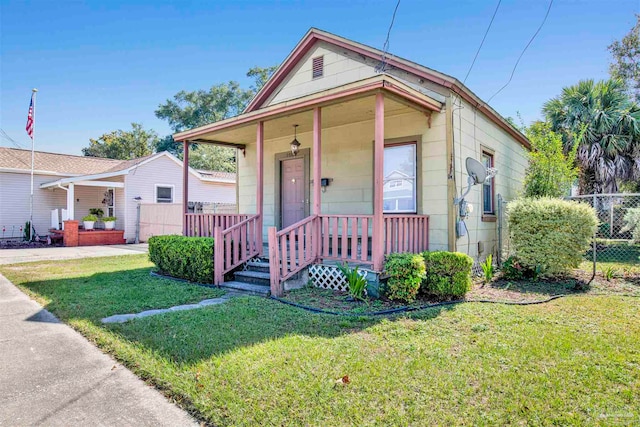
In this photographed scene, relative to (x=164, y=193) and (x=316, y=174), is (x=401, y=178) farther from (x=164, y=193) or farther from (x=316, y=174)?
(x=164, y=193)

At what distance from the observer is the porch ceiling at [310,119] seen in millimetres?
6551

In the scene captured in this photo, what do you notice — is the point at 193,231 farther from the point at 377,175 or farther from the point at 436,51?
the point at 436,51

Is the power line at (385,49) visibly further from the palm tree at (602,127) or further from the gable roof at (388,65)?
Answer: the palm tree at (602,127)

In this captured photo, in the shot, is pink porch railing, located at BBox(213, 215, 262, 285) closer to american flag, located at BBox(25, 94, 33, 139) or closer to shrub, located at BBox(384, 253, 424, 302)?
shrub, located at BBox(384, 253, 424, 302)

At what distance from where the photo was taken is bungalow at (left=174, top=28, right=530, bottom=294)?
19.6 ft

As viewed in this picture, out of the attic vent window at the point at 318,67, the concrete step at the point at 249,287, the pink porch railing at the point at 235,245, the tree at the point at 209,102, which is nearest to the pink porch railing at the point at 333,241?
the concrete step at the point at 249,287

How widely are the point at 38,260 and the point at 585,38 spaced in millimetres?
16593

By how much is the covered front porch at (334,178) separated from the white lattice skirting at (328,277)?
0.54 feet

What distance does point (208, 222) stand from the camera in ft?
27.5

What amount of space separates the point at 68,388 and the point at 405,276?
402 cm

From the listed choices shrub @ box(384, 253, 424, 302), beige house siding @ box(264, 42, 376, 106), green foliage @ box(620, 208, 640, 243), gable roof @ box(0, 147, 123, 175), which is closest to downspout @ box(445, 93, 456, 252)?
shrub @ box(384, 253, 424, 302)

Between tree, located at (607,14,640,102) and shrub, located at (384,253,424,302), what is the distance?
19787 millimetres

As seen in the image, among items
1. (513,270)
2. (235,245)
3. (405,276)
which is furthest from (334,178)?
(513,270)

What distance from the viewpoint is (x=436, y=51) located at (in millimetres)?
9789
